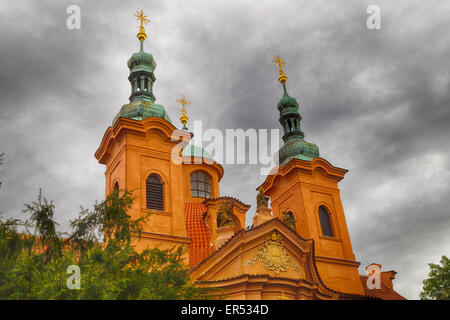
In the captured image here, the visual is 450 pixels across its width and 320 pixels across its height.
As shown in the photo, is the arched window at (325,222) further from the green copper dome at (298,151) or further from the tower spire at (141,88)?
the tower spire at (141,88)

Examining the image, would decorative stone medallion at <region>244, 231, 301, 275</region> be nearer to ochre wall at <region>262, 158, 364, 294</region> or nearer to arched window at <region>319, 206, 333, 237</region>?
ochre wall at <region>262, 158, 364, 294</region>

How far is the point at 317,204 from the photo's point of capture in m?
25.3

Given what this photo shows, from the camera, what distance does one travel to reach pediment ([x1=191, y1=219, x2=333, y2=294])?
17.5 meters

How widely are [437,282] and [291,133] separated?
1129 cm

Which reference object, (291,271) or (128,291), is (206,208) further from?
(128,291)

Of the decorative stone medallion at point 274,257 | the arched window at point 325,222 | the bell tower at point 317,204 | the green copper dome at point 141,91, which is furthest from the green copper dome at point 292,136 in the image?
the decorative stone medallion at point 274,257

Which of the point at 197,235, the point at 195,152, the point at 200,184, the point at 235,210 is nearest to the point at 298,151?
the point at 235,210

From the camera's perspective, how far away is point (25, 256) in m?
11.1

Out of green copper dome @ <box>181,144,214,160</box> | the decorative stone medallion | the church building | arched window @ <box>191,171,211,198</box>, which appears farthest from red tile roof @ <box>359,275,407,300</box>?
green copper dome @ <box>181,144,214,160</box>

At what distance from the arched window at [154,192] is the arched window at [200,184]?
577cm

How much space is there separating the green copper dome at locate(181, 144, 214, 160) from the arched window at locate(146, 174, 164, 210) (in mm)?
7127
